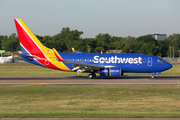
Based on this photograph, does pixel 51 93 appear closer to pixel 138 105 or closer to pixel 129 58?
pixel 138 105

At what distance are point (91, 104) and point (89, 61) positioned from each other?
2114 centimetres

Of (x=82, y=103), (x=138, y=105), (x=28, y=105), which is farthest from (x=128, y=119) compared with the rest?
(x=28, y=105)

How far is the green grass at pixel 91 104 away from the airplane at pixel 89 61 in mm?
13399

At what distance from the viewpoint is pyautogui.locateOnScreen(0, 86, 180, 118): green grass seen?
14.1 meters

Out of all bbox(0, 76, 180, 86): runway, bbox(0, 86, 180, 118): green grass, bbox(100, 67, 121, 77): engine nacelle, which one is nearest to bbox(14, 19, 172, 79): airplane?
bbox(100, 67, 121, 77): engine nacelle

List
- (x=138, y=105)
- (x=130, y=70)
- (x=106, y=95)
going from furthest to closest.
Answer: (x=130, y=70), (x=106, y=95), (x=138, y=105)

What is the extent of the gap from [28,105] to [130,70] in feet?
75.0

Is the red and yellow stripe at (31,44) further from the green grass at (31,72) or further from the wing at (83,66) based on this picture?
the green grass at (31,72)

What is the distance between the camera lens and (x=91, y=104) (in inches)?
711

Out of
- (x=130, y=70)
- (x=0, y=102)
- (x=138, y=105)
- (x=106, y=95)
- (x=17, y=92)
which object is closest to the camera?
(x=138, y=105)

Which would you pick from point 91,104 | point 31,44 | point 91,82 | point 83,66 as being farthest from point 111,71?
Answer: point 91,104

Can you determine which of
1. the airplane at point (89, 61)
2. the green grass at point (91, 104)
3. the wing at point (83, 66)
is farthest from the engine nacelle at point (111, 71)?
the green grass at point (91, 104)

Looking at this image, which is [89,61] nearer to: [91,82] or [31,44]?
[91,82]

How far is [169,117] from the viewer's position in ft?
43.3
